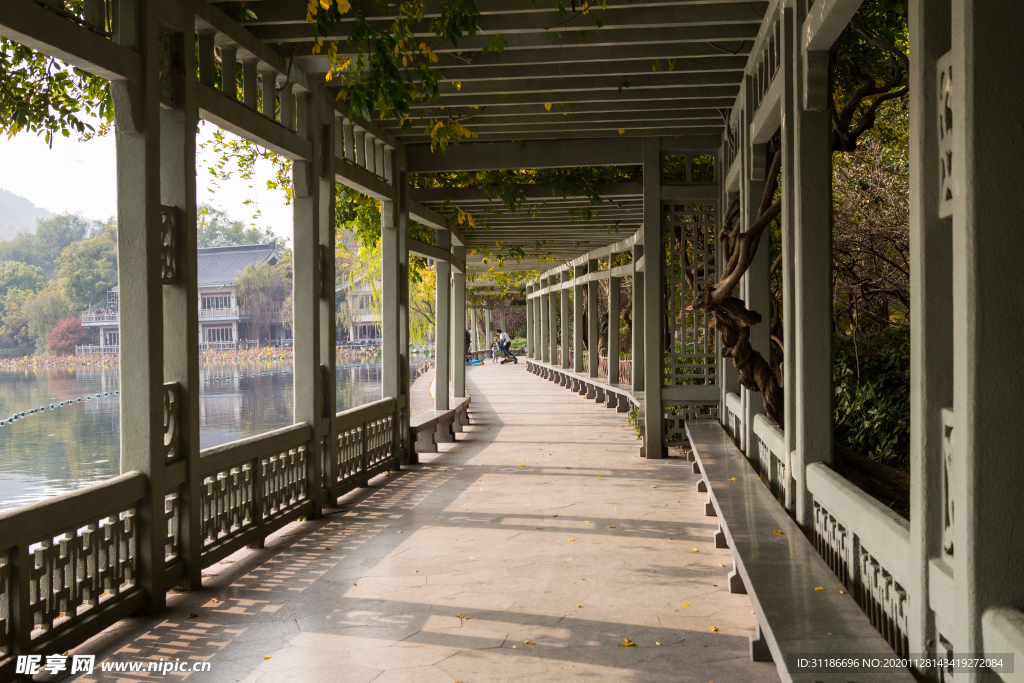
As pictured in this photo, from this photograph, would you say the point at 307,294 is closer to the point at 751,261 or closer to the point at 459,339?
the point at 751,261

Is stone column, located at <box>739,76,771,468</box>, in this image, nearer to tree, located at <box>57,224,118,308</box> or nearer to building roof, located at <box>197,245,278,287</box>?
tree, located at <box>57,224,118,308</box>

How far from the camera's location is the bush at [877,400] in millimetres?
6176

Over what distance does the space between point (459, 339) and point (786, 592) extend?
12.7m

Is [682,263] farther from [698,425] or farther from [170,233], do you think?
[170,233]

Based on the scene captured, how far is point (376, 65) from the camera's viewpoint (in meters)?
4.51

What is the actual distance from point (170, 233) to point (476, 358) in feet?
130

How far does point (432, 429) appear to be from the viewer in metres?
11.4

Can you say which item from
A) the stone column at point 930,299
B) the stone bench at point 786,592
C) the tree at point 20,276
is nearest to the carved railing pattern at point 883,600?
the stone bench at point 786,592

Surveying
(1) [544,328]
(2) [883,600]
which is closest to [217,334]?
(1) [544,328]

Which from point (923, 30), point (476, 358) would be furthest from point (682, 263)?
point (476, 358)

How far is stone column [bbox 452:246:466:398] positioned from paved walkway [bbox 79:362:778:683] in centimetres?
674

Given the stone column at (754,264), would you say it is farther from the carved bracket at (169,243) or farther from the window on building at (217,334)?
the window on building at (217,334)

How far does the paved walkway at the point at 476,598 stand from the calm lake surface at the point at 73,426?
1214 millimetres

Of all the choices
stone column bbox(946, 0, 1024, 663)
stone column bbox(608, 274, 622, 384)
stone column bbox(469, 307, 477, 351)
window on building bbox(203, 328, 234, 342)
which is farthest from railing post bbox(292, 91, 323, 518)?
stone column bbox(469, 307, 477, 351)
